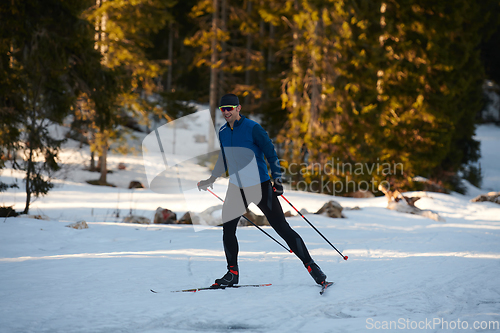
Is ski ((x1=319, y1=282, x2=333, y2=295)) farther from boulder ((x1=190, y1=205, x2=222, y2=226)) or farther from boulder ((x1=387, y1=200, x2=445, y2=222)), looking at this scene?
boulder ((x1=387, y1=200, x2=445, y2=222))

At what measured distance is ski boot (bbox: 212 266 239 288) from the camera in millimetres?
3943

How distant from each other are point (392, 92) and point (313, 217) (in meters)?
8.92

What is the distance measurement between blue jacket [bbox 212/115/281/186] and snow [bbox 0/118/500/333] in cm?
109

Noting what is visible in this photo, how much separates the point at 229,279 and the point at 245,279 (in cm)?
37

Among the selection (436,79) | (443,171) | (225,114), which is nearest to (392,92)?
(436,79)

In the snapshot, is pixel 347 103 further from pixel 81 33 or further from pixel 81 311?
pixel 81 311

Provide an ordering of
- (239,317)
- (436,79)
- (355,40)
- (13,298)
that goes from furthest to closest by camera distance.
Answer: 1. (436,79)
2. (355,40)
3. (13,298)
4. (239,317)

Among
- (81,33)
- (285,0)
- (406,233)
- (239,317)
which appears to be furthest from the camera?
(285,0)

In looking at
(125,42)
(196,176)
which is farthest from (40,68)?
(125,42)

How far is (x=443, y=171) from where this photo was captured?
19.9 meters

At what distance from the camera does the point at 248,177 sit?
3.86 meters

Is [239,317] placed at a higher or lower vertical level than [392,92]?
lower

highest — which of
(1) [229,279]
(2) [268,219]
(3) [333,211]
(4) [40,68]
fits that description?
(4) [40,68]

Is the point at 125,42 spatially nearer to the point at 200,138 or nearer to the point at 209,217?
the point at 200,138
